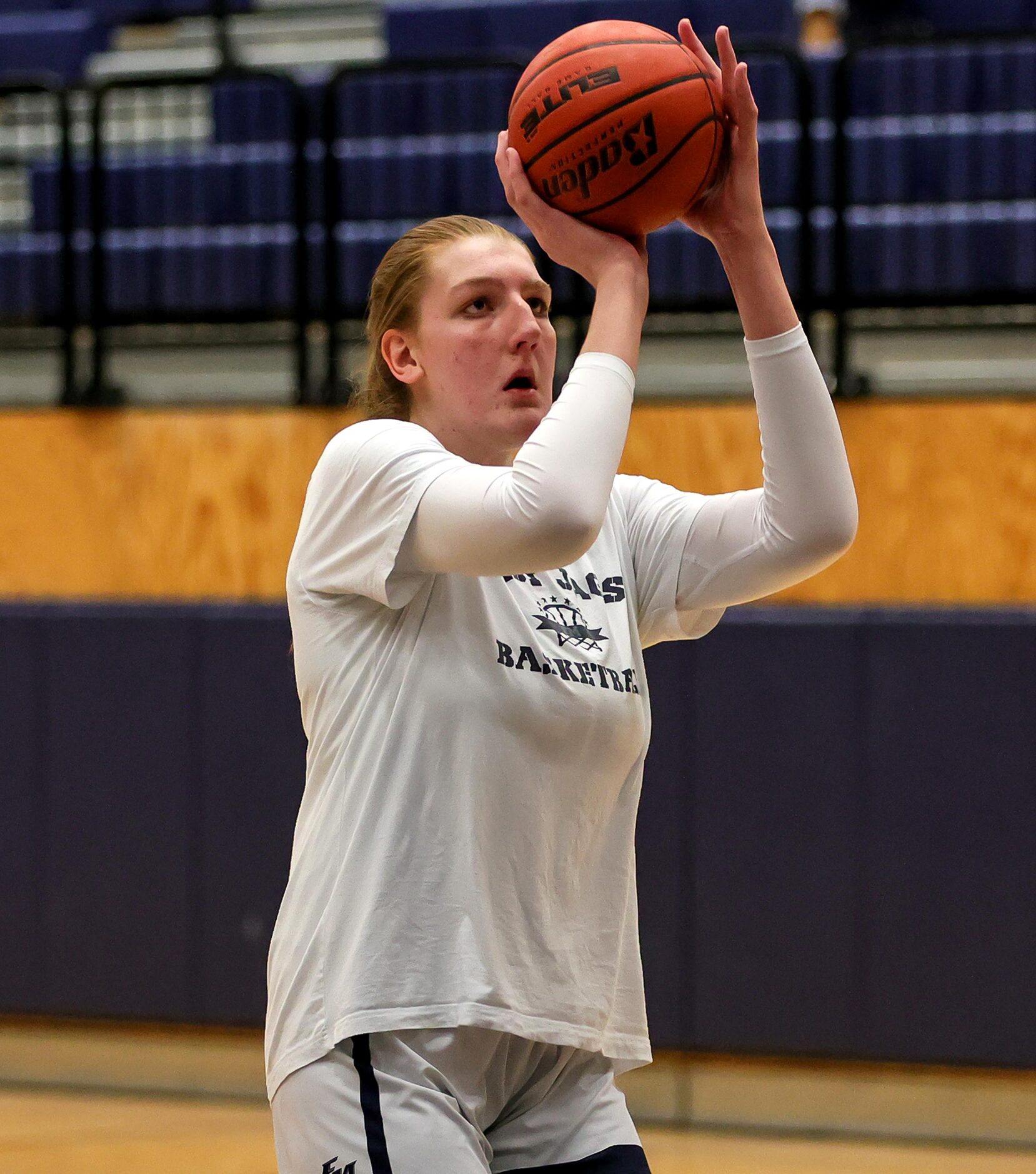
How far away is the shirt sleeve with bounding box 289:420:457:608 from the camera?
68.3 inches

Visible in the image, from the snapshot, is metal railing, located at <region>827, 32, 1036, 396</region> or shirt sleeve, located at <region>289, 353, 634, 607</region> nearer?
shirt sleeve, located at <region>289, 353, 634, 607</region>

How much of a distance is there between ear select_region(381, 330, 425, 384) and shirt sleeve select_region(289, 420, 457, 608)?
0.10 meters

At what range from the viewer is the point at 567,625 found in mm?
1867

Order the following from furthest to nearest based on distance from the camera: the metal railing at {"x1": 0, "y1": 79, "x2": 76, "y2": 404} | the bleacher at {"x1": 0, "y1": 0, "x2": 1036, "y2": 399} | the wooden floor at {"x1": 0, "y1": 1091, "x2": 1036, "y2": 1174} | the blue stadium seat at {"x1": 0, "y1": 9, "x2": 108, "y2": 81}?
the blue stadium seat at {"x1": 0, "y1": 9, "x2": 108, "y2": 81}
the metal railing at {"x1": 0, "y1": 79, "x2": 76, "y2": 404}
the bleacher at {"x1": 0, "y1": 0, "x2": 1036, "y2": 399}
the wooden floor at {"x1": 0, "y1": 1091, "x2": 1036, "y2": 1174}

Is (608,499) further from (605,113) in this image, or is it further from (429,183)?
(429,183)

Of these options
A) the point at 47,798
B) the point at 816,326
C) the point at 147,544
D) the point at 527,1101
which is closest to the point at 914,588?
the point at 816,326

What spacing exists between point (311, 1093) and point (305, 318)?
3.82 metres

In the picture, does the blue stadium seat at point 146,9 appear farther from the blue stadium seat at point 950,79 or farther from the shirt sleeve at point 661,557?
the shirt sleeve at point 661,557

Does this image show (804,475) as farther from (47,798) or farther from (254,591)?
(47,798)

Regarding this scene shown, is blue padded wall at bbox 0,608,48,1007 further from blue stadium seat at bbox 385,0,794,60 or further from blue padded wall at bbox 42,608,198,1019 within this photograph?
blue stadium seat at bbox 385,0,794,60

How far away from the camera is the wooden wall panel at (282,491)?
15.4 ft

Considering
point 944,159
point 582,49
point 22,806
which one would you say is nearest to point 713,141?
point 582,49

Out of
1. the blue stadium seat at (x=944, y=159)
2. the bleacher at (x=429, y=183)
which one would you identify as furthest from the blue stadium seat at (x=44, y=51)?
the blue stadium seat at (x=944, y=159)

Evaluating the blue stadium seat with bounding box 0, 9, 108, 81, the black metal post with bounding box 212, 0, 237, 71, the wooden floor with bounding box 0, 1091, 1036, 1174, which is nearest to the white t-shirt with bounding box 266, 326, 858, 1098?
the wooden floor with bounding box 0, 1091, 1036, 1174
